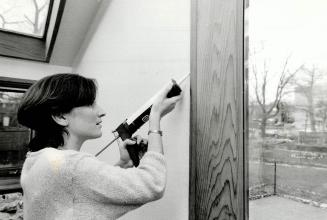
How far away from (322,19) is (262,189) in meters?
0.49

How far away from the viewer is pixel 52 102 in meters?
0.97

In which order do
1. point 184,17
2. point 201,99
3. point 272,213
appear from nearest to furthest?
point 272,213 → point 201,99 → point 184,17

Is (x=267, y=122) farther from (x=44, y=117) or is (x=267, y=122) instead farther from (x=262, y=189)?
(x=44, y=117)

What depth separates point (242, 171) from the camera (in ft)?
2.80

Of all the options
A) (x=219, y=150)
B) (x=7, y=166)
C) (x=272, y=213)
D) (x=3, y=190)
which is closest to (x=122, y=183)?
(x=219, y=150)

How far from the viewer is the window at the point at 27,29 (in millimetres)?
2152

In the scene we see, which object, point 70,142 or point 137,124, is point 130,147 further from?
point 70,142

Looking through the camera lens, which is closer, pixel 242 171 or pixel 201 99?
pixel 242 171

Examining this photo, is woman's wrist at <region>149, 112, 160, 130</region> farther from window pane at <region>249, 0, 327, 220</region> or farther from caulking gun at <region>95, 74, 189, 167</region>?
window pane at <region>249, 0, 327, 220</region>

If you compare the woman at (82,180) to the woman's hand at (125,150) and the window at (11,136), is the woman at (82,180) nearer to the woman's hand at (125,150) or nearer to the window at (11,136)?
the woman's hand at (125,150)

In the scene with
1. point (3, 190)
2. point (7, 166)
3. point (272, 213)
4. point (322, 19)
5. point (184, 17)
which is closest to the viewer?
point (322, 19)

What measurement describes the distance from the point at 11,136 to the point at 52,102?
5.85 feet

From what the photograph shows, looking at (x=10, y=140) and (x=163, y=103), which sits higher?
(x=163, y=103)

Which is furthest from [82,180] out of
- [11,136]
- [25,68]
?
[11,136]
